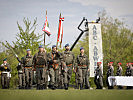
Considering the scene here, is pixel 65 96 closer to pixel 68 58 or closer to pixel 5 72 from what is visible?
pixel 68 58

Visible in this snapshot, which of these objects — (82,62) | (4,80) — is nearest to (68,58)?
(82,62)

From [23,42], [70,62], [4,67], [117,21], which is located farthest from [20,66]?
[117,21]

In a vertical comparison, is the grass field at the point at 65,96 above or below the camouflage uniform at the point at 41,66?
below

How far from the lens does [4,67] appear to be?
1706cm

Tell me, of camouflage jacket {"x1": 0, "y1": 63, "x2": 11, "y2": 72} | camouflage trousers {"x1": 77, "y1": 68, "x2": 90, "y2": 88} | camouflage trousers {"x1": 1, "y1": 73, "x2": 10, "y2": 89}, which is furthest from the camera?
camouflage trousers {"x1": 1, "y1": 73, "x2": 10, "y2": 89}

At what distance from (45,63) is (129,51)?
21.9m

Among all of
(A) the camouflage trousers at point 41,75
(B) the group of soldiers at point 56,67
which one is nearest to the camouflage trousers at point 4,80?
(B) the group of soldiers at point 56,67

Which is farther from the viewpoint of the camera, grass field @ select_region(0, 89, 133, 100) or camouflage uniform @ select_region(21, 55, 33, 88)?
camouflage uniform @ select_region(21, 55, 33, 88)

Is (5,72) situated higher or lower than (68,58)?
lower

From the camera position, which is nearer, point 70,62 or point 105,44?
point 70,62

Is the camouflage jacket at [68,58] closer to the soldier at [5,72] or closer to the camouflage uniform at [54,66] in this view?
the camouflage uniform at [54,66]

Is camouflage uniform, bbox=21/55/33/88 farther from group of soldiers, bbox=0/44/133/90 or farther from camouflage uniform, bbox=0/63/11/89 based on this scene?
camouflage uniform, bbox=0/63/11/89

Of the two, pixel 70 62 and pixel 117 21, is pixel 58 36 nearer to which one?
pixel 70 62

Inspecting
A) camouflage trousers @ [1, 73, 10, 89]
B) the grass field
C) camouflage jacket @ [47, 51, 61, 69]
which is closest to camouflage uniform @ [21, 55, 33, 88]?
camouflage jacket @ [47, 51, 61, 69]
